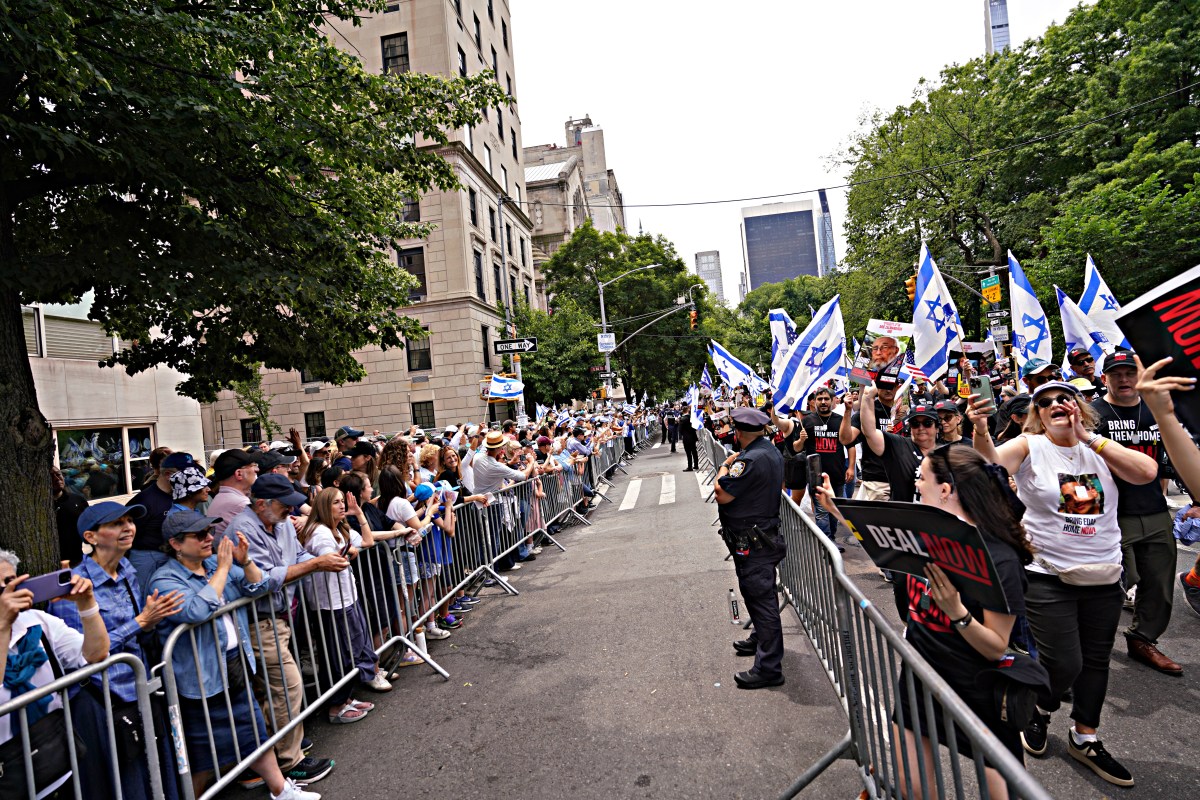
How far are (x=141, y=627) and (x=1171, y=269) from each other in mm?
26151

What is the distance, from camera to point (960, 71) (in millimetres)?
32656

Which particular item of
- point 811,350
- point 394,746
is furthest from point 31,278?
point 811,350

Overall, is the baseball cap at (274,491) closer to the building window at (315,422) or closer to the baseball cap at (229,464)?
the baseball cap at (229,464)

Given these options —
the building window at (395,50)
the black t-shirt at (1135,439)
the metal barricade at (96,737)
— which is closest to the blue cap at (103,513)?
the metal barricade at (96,737)

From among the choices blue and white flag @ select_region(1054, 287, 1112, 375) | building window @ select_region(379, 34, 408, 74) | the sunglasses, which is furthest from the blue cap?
building window @ select_region(379, 34, 408, 74)

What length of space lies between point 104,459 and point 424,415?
17.3 meters

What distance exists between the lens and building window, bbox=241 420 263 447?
32.3m

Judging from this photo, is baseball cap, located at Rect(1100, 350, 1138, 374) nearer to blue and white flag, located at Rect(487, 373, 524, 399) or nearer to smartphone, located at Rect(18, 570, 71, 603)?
smartphone, located at Rect(18, 570, 71, 603)

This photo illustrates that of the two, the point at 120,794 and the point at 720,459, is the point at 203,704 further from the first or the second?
the point at 720,459

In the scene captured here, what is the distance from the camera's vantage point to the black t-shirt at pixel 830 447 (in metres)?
8.15

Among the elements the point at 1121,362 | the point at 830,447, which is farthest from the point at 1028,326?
the point at 1121,362

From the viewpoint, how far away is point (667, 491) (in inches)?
624

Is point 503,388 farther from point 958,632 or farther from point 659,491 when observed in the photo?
point 958,632

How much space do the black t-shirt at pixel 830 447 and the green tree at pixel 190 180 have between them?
554 cm
